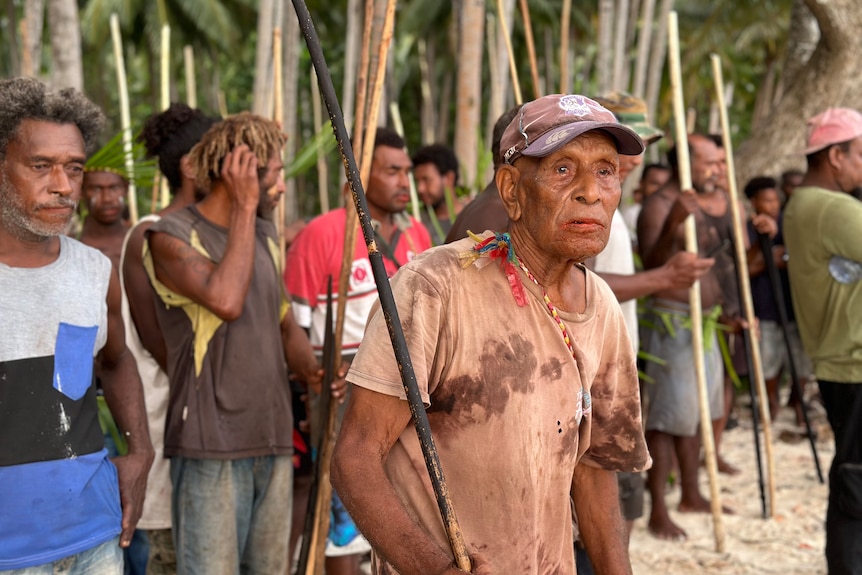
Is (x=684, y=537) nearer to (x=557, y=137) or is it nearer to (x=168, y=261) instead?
(x=168, y=261)

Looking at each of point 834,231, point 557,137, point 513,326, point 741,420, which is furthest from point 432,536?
point 741,420

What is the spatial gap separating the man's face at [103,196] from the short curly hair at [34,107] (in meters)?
2.34

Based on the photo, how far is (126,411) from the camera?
9.11ft

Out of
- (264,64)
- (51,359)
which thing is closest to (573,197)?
(51,359)

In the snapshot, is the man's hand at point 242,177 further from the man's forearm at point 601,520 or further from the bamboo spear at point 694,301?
the bamboo spear at point 694,301

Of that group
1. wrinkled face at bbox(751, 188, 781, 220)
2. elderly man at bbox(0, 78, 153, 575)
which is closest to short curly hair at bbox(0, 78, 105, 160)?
elderly man at bbox(0, 78, 153, 575)

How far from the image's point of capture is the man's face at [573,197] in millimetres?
1943

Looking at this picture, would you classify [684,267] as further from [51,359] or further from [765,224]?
[51,359]

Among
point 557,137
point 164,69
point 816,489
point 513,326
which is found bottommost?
A: point 816,489

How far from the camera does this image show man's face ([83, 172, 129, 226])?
491 cm

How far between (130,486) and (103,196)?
2.62 m

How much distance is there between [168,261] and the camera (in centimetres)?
309

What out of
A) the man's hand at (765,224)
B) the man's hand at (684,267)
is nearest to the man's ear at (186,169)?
the man's hand at (684,267)

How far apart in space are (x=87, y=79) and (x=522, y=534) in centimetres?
2985
